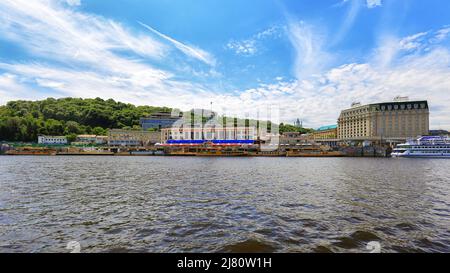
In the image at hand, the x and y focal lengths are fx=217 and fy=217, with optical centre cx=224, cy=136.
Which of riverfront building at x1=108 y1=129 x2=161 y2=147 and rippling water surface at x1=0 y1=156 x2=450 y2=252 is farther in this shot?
riverfront building at x1=108 y1=129 x2=161 y2=147

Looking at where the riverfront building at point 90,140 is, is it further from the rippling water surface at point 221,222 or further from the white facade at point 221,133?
the rippling water surface at point 221,222

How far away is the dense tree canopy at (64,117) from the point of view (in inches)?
4146

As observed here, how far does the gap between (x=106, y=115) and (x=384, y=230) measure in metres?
167

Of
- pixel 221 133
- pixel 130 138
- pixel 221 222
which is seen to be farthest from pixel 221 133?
pixel 221 222

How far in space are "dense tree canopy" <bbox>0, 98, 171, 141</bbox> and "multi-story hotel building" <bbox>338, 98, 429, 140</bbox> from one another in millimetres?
150165

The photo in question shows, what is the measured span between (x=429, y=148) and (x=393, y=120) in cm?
6292

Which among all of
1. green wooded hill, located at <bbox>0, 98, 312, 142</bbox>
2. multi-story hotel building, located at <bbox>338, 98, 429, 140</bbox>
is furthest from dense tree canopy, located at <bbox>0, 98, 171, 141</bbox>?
multi-story hotel building, located at <bbox>338, 98, 429, 140</bbox>

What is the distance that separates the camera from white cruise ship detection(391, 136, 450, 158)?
71.3 m

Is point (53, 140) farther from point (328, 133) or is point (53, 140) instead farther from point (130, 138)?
point (328, 133)

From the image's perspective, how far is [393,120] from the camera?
127375 millimetres

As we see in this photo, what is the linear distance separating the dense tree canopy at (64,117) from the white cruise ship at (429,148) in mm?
152864

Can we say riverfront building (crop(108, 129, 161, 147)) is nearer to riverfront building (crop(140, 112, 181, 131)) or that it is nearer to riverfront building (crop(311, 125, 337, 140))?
riverfront building (crop(140, 112, 181, 131))
